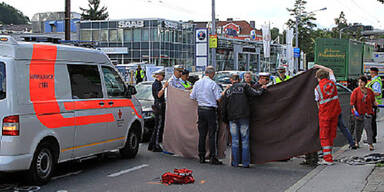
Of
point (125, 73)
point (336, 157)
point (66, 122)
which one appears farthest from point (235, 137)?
point (125, 73)

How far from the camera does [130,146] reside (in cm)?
1027

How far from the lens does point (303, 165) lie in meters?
9.66

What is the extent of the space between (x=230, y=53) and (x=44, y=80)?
70.2m

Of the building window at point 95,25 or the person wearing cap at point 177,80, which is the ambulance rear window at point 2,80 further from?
the building window at point 95,25

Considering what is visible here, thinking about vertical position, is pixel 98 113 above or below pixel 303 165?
above

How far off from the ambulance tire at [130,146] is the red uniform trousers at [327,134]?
12.5ft

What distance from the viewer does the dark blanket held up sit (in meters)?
9.37

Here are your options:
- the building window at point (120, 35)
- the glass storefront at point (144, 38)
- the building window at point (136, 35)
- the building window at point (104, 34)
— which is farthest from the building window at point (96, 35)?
the building window at point (136, 35)

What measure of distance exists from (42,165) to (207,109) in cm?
337

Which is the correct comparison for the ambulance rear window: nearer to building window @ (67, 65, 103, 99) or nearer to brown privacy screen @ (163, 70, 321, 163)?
building window @ (67, 65, 103, 99)

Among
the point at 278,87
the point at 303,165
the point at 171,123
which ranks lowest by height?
the point at 303,165

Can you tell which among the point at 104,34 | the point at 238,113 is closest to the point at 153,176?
the point at 238,113

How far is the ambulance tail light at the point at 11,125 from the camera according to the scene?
6.95m

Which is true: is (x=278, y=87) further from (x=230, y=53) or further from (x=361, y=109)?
(x=230, y=53)
